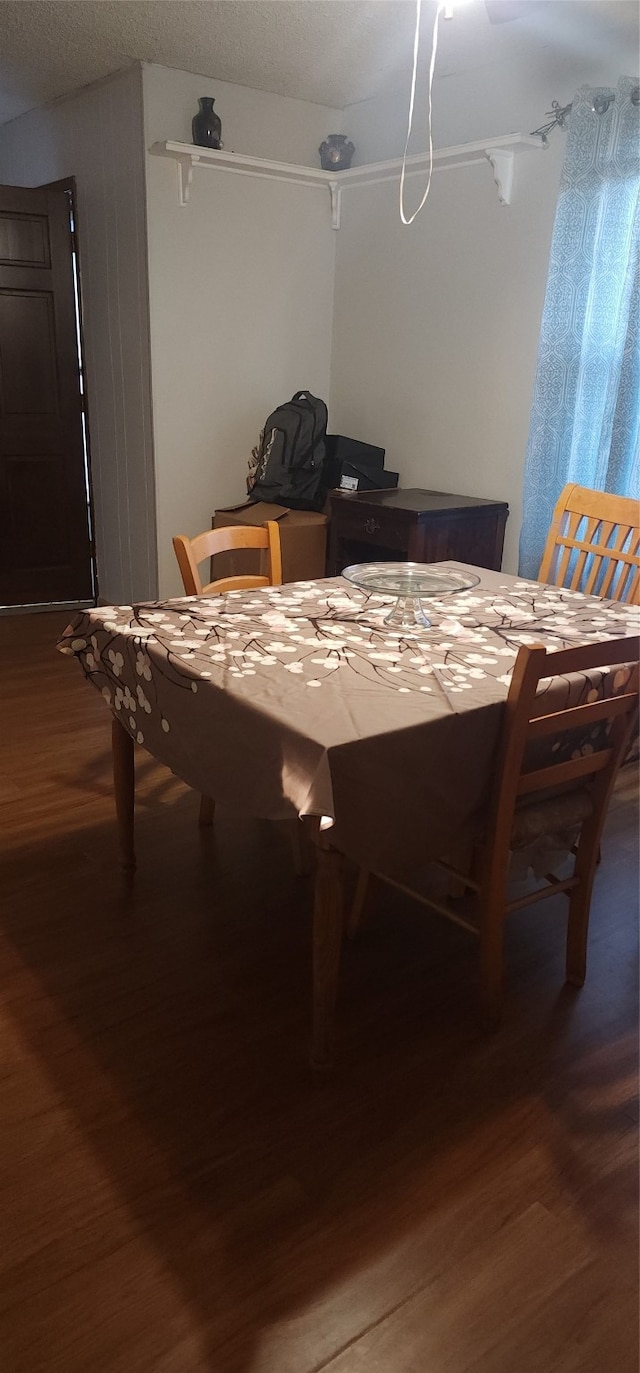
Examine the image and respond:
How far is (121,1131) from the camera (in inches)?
62.0

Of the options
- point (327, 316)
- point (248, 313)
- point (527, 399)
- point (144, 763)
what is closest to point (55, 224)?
point (248, 313)

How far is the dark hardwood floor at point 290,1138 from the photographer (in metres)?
1.27

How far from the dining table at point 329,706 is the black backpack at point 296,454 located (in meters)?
1.98

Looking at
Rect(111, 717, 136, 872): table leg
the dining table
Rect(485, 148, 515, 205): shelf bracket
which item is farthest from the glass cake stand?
Rect(485, 148, 515, 205): shelf bracket

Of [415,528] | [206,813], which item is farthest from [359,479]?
[206,813]

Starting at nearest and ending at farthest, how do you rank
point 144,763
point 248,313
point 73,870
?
point 73,870 < point 144,763 < point 248,313

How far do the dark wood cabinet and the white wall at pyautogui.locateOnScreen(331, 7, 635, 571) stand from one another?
0.39 feet

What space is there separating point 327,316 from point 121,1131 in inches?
154

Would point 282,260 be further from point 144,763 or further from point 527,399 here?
point 144,763

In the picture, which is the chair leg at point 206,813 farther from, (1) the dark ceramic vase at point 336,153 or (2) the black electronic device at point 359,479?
(1) the dark ceramic vase at point 336,153

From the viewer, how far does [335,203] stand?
425cm

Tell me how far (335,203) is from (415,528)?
6.28 feet

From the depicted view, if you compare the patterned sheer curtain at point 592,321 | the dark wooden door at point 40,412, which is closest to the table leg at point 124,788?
the patterned sheer curtain at point 592,321

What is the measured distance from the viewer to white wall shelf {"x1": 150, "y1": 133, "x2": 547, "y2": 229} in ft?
10.9
